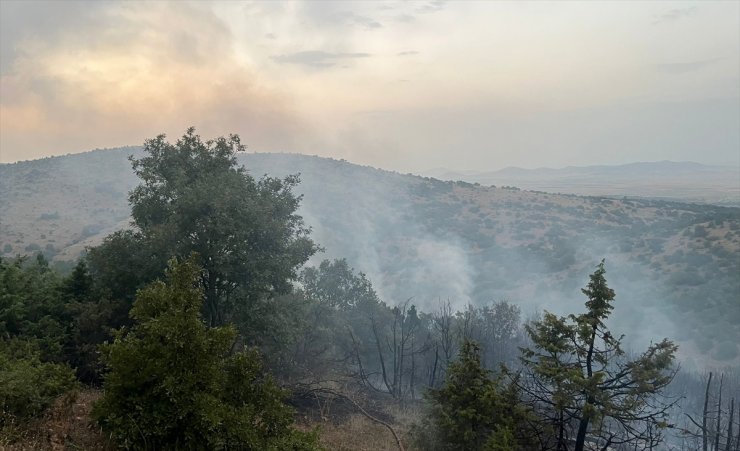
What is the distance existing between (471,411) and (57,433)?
284 inches

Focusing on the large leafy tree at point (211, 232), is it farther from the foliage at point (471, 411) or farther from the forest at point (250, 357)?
the foliage at point (471, 411)

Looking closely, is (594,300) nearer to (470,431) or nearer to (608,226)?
(470,431)

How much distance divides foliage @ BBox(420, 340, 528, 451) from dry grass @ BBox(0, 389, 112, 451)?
20.5 ft

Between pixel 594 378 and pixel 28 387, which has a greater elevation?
pixel 28 387

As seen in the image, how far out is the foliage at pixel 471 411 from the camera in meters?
9.96

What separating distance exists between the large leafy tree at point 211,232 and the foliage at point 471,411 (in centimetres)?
802

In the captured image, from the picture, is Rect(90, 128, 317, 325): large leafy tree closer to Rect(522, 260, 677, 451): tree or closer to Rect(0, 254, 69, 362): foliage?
Rect(0, 254, 69, 362): foliage

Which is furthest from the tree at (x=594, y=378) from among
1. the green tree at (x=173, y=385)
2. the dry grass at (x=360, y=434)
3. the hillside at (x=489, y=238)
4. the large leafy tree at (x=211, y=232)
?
the hillside at (x=489, y=238)

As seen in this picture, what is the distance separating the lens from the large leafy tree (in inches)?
627

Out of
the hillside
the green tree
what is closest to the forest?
the green tree

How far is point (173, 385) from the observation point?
6762 millimetres

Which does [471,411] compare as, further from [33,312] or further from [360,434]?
[33,312]

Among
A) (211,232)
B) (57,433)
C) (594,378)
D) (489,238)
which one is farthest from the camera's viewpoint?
(489,238)

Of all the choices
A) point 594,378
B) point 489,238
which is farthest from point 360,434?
point 489,238
